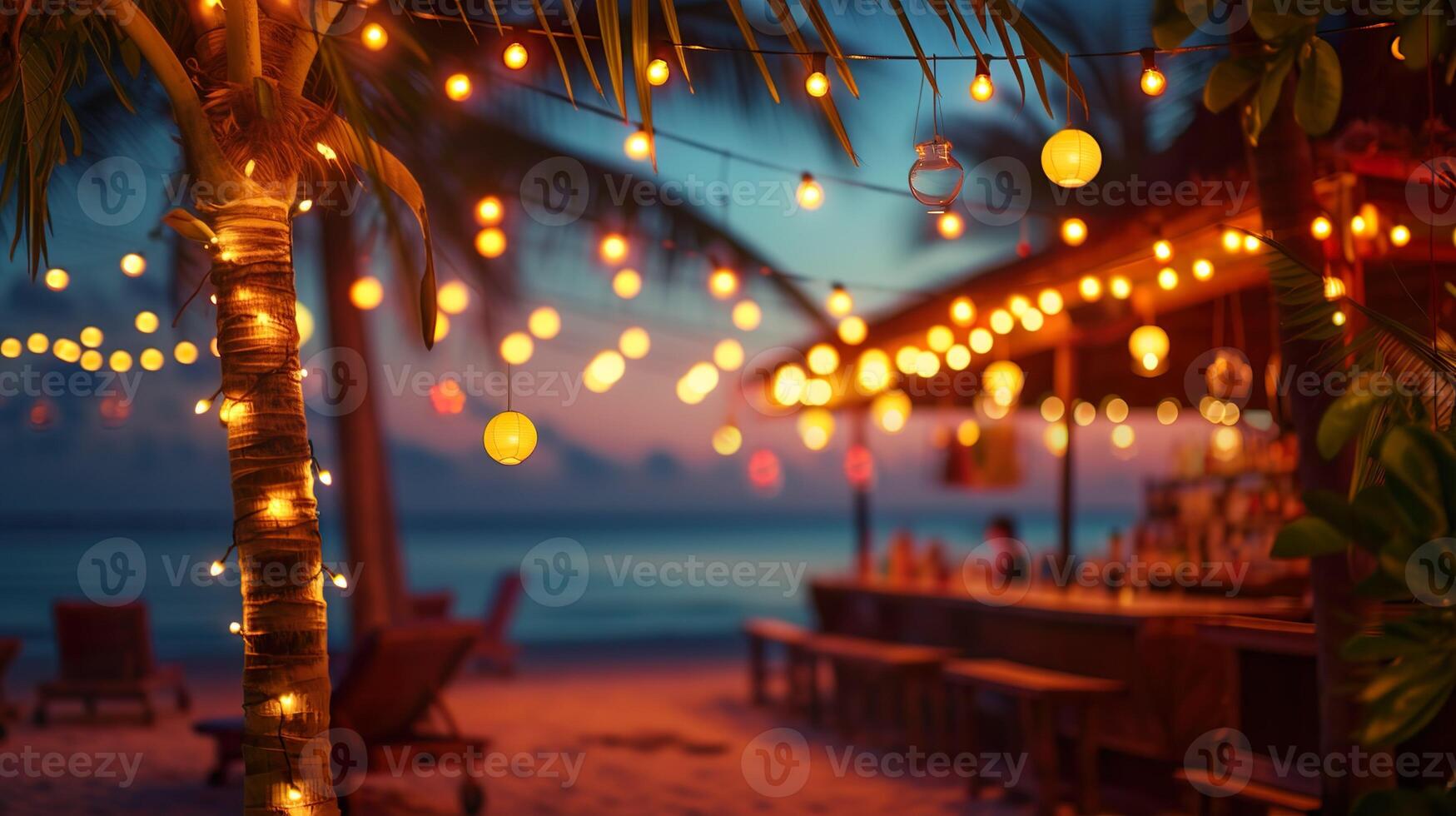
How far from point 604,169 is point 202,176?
18.0 ft

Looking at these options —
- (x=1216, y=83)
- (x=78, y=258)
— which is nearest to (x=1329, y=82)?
(x=1216, y=83)

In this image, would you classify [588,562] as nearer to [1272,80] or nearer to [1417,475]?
[1272,80]

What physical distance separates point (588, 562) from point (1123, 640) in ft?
98.6

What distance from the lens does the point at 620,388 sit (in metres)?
21.6

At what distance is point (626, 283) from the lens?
7.14 meters

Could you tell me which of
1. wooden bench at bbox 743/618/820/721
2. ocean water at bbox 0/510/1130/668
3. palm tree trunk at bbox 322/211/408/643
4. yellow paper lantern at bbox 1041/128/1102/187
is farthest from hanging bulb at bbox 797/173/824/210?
wooden bench at bbox 743/618/820/721

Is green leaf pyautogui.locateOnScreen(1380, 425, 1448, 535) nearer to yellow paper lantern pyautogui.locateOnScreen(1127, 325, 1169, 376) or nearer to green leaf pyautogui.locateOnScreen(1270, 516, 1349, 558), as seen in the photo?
green leaf pyautogui.locateOnScreen(1270, 516, 1349, 558)

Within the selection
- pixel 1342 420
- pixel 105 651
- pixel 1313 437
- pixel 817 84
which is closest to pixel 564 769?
pixel 105 651

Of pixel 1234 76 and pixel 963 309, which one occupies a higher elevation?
pixel 963 309

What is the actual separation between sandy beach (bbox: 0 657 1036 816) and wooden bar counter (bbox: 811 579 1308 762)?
0.88 m

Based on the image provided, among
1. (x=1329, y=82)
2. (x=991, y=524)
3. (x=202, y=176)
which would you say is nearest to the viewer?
(x=1329, y=82)

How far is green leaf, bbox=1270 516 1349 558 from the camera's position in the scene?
6.63 feet

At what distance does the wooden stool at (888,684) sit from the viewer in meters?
8.04

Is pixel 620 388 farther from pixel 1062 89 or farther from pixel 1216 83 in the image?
pixel 1216 83
